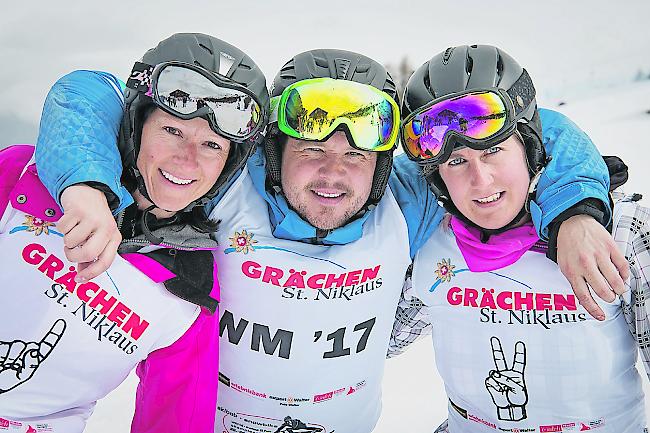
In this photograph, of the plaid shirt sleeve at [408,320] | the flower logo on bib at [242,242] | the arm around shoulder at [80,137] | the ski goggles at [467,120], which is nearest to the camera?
the arm around shoulder at [80,137]

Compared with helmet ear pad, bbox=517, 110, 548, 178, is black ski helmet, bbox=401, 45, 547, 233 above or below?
above

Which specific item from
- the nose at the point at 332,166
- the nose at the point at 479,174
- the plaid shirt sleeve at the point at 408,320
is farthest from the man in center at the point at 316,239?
the nose at the point at 479,174

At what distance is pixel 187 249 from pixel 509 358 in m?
1.13

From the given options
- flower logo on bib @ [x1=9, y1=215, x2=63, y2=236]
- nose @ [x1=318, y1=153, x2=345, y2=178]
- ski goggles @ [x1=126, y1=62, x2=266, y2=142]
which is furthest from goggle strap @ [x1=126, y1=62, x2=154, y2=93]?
nose @ [x1=318, y1=153, x2=345, y2=178]

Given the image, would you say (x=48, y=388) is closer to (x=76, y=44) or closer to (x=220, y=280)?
(x=220, y=280)

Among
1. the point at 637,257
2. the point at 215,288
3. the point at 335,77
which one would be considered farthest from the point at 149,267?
the point at 637,257

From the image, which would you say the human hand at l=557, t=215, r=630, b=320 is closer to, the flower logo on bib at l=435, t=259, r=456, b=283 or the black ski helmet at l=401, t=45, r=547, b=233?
the black ski helmet at l=401, t=45, r=547, b=233

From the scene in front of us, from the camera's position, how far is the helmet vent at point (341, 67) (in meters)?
2.12

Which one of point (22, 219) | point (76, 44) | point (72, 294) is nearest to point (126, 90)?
point (22, 219)

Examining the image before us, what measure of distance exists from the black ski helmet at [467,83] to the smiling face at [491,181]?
0.05 meters

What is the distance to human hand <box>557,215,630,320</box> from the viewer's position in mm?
1626

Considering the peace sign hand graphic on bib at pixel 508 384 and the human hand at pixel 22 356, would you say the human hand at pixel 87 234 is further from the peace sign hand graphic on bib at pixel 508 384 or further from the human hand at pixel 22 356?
the peace sign hand graphic on bib at pixel 508 384

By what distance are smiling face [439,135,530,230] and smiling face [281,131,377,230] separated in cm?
31

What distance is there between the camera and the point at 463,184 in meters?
1.94
